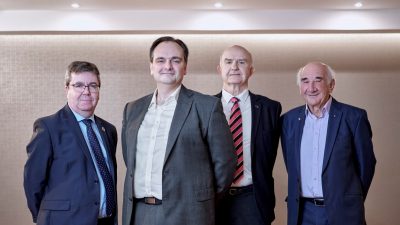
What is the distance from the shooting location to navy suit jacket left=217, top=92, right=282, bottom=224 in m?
3.26

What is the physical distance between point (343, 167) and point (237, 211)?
2.40 ft

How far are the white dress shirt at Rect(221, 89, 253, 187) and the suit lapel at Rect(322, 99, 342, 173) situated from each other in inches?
19.4

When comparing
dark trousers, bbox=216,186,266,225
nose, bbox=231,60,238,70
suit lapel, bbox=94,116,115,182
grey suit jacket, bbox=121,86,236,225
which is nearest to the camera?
grey suit jacket, bbox=121,86,236,225

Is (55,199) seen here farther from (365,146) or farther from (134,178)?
(365,146)

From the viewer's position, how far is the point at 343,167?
3139 millimetres

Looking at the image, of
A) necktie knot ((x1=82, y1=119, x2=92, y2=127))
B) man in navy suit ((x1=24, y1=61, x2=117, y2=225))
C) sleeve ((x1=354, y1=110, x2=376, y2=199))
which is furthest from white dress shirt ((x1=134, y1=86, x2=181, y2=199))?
sleeve ((x1=354, y1=110, x2=376, y2=199))

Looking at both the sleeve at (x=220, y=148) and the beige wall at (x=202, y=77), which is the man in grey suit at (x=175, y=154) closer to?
the sleeve at (x=220, y=148)

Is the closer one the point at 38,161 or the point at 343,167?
the point at 38,161

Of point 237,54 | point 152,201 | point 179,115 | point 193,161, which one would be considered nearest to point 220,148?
point 193,161

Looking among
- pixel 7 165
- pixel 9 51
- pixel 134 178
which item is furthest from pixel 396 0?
pixel 7 165

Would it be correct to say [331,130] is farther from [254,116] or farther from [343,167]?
[254,116]

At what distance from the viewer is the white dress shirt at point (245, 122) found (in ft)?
10.8

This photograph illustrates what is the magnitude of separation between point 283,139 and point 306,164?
312 millimetres

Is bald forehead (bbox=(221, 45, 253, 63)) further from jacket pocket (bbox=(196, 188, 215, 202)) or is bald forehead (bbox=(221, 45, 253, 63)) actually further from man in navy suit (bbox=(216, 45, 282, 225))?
jacket pocket (bbox=(196, 188, 215, 202))
